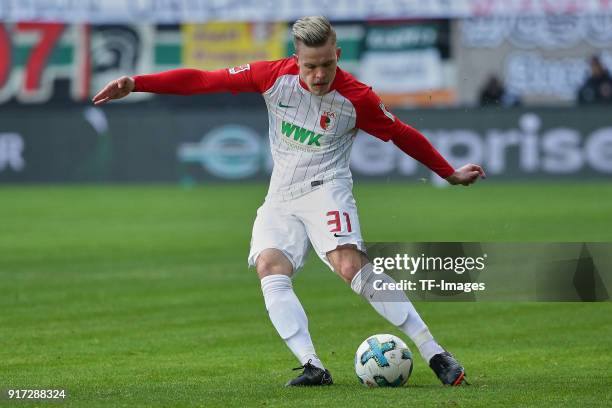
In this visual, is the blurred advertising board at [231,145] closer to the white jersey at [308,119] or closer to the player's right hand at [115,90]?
the white jersey at [308,119]

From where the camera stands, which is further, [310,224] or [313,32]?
[310,224]

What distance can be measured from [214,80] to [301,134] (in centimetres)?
57

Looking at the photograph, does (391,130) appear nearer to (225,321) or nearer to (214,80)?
(214,80)

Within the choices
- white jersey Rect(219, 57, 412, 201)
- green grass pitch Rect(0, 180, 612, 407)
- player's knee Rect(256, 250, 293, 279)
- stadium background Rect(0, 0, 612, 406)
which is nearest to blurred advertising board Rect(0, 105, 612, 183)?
stadium background Rect(0, 0, 612, 406)

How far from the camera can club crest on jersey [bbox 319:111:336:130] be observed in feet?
25.6

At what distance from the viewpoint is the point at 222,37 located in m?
34.8

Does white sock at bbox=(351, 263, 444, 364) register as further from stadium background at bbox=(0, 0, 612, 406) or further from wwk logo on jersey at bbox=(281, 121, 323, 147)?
wwk logo on jersey at bbox=(281, 121, 323, 147)

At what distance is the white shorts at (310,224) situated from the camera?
781 centimetres

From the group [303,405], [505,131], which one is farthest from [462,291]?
[505,131]

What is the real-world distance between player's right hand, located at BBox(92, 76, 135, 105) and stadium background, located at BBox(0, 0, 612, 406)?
5.13 ft

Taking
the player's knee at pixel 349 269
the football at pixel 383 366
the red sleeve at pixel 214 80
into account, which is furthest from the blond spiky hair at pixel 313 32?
the football at pixel 383 366

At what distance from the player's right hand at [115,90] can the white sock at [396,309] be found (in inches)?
63.0

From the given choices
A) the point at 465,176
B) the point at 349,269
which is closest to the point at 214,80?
the point at 349,269

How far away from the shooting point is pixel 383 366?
777cm
